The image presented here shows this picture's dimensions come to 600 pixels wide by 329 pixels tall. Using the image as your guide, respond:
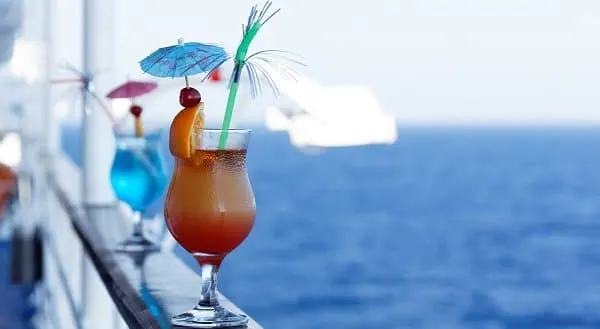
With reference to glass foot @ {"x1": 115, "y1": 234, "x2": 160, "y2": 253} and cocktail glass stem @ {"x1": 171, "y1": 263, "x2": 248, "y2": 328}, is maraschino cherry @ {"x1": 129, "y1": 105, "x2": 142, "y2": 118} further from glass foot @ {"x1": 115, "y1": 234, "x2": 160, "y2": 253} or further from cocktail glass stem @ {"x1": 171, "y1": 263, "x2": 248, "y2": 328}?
cocktail glass stem @ {"x1": 171, "y1": 263, "x2": 248, "y2": 328}

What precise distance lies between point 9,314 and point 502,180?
3430 cm

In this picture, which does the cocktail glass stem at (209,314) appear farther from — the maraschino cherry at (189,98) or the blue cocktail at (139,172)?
the blue cocktail at (139,172)

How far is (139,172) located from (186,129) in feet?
2.24

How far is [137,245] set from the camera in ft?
5.22

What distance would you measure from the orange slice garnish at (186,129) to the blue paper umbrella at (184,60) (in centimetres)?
6

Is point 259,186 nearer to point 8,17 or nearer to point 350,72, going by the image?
point 350,72

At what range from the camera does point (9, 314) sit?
4.22 metres

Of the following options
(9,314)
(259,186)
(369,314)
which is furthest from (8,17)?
(259,186)

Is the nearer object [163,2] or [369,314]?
[163,2]

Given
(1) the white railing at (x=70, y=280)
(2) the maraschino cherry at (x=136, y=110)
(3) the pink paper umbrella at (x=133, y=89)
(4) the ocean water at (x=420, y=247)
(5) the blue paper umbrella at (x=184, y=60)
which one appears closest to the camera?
(5) the blue paper umbrella at (x=184, y=60)

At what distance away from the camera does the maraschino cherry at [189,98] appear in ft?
3.41

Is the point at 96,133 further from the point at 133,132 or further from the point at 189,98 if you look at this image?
the point at 189,98

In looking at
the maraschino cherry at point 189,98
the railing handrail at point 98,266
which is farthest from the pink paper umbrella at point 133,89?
the maraschino cherry at point 189,98

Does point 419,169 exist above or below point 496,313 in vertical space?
above
